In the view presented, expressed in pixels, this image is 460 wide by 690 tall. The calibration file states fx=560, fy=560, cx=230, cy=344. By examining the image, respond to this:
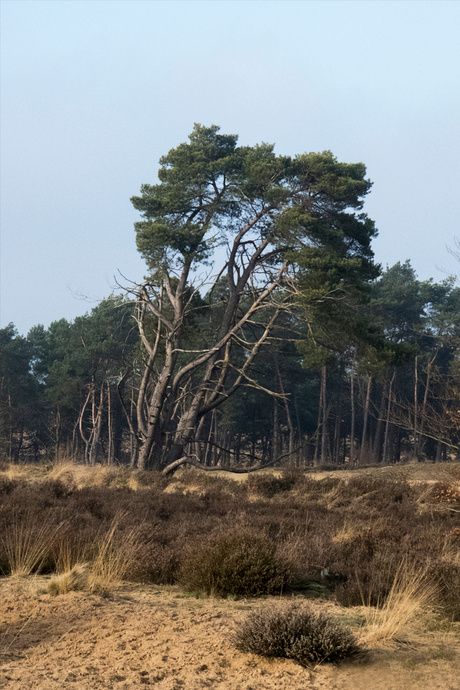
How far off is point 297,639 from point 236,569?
7.01 ft

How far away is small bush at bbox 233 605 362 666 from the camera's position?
13.9 ft

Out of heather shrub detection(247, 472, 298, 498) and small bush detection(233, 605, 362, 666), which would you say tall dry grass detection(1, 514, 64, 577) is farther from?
heather shrub detection(247, 472, 298, 498)

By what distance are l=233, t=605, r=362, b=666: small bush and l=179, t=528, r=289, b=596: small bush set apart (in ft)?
6.23

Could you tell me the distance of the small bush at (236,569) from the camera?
6320 millimetres

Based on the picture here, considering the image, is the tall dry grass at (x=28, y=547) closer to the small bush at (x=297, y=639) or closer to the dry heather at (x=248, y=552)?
the dry heather at (x=248, y=552)

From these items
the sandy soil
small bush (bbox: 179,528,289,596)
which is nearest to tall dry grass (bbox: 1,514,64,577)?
the sandy soil

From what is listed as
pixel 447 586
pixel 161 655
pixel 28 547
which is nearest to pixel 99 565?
pixel 28 547

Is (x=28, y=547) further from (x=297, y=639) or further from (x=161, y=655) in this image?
(x=297, y=639)

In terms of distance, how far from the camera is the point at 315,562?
295 inches

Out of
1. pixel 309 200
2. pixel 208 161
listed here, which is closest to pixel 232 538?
pixel 309 200

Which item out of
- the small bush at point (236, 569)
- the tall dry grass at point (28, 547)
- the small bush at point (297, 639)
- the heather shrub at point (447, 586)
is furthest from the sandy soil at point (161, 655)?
the tall dry grass at point (28, 547)

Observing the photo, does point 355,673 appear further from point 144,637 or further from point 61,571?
point 61,571

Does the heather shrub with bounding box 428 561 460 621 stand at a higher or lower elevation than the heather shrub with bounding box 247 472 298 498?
higher

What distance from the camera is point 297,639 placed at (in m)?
4.28
